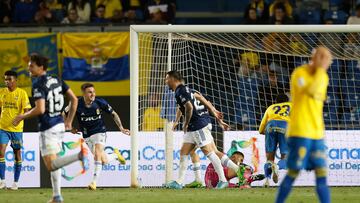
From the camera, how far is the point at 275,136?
17500 mm

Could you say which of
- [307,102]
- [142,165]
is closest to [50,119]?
[307,102]

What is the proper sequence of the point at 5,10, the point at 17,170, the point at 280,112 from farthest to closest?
the point at 5,10 < the point at 17,170 < the point at 280,112

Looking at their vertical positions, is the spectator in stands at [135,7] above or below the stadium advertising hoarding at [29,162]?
above

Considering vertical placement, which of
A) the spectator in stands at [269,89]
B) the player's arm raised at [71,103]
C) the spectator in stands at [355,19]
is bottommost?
the spectator in stands at [269,89]

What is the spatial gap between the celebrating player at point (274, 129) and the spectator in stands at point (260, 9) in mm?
6986

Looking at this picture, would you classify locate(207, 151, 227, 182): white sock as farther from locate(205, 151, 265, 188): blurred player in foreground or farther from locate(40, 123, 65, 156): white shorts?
locate(40, 123, 65, 156): white shorts

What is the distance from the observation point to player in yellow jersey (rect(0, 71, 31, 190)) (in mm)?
17766

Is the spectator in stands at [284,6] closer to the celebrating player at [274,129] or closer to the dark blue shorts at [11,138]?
the celebrating player at [274,129]

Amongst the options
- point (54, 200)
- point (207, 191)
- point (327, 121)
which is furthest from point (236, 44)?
point (54, 200)

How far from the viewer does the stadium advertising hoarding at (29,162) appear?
1980cm

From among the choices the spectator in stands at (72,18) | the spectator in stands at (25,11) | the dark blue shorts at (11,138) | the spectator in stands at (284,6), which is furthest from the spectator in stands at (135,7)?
the dark blue shorts at (11,138)

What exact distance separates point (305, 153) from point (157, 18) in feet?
43.9

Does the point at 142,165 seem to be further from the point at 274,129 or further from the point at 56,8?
the point at 56,8

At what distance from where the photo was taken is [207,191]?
15.8 metres
